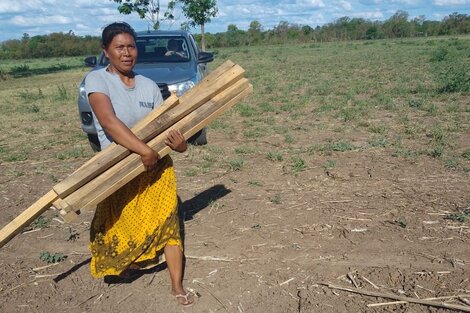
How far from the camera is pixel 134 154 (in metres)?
2.60

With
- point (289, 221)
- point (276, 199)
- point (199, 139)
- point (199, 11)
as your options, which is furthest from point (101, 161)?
point (199, 11)

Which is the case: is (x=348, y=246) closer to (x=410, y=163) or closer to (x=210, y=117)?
(x=210, y=117)

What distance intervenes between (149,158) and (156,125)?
19 centimetres

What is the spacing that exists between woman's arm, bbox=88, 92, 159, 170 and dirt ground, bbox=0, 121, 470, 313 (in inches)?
41.9

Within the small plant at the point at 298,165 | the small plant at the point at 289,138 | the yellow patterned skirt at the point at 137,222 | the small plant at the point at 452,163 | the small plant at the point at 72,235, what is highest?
the yellow patterned skirt at the point at 137,222

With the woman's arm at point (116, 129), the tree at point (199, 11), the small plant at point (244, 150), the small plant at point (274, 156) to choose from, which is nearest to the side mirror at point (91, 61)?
the small plant at point (244, 150)

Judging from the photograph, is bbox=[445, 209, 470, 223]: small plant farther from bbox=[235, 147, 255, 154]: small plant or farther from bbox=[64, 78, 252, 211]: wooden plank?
bbox=[235, 147, 255, 154]: small plant

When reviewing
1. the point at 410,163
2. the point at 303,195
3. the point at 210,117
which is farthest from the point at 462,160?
the point at 210,117

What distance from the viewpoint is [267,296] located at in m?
3.01

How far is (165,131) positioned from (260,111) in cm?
723

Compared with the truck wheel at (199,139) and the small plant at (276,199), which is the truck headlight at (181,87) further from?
the small plant at (276,199)

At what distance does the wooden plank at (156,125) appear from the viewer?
8.20ft

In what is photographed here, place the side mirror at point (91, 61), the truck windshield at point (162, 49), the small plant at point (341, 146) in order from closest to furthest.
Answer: the small plant at point (341, 146) → the side mirror at point (91, 61) → the truck windshield at point (162, 49)

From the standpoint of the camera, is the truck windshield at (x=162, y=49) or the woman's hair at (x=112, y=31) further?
the truck windshield at (x=162, y=49)
